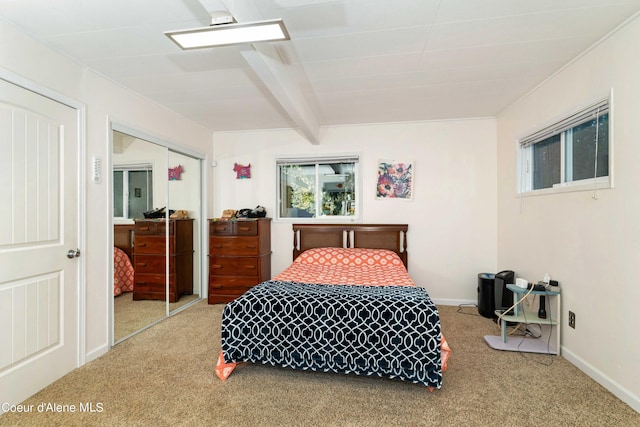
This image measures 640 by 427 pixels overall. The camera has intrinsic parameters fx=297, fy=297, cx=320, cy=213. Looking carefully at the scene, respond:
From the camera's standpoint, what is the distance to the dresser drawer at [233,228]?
3814mm

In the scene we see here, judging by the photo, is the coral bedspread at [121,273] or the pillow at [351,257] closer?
the coral bedspread at [121,273]

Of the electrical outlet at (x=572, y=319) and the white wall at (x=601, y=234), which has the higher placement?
the white wall at (x=601, y=234)

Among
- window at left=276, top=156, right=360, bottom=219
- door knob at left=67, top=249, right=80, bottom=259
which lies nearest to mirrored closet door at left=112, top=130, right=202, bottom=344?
door knob at left=67, top=249, right=80, bottom=259

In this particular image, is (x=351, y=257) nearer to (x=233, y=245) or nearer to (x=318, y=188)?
(x=318, y=188)

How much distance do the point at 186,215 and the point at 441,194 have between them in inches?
129

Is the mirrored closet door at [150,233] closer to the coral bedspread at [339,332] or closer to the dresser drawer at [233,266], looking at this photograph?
the dresser drawer at [233,266]

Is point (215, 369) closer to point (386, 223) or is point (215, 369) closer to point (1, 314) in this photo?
point (1, 314)

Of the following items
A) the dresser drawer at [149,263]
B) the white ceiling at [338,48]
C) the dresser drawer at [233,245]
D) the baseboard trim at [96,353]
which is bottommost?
the baseboard trim at [96,353]

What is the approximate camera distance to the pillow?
344 cm

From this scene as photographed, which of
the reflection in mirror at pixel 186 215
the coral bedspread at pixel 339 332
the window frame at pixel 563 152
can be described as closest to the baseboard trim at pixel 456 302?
the window frame at pixel 563 152

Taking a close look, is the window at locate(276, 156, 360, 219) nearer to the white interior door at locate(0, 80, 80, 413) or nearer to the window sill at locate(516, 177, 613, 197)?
the window sill at locate(516, 177, 613, 197)

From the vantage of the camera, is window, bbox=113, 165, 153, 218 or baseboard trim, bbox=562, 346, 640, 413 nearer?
baseboard trim, bbox=562, 346, 640, 413

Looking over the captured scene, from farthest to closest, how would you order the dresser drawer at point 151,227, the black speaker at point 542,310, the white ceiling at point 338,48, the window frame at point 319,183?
the window frame at point 319,183 < the dresser drawer at point 151,227 < the black speaker at point 542,310 < the white ceiling at point 338,48

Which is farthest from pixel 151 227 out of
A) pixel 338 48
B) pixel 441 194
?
pixel 441 194
